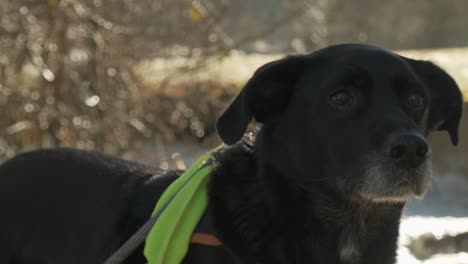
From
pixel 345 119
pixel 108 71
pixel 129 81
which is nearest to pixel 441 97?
pixel 345 119

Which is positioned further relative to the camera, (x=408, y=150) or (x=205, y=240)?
(x=205, y=240)

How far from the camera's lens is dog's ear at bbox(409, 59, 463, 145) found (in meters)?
3.51

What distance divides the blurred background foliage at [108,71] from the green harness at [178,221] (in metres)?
2.59

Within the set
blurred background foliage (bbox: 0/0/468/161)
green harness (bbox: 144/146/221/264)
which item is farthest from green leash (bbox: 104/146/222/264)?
blurred background foliage (bbox: 0/0/468/161)

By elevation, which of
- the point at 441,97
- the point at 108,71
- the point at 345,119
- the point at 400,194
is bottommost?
the point at 108,71

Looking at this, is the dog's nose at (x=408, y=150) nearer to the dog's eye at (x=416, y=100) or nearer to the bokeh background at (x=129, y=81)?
the dog's eye at (x=416, y=100)

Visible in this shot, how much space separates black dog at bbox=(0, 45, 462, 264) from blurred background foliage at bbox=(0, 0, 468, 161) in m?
2.48

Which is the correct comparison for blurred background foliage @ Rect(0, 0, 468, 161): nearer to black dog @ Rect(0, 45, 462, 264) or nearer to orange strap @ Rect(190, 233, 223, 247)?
black dog @ Rect(0, 45, 462, 264)

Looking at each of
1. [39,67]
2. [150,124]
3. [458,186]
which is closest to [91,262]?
[39,67]

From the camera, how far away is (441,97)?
140 inches

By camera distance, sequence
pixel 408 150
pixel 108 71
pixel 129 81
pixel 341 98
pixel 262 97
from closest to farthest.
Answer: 1. pixel 408 150
2. pixel 341 98
3. pixel 262 97
4. pixel 108 71
5. pixel 129 81

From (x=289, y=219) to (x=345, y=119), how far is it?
0.45 meters

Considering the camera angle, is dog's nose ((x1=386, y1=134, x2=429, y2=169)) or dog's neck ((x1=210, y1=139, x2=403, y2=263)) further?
dog's neck ((x1=210, y1=139, x2=403, y2=263))

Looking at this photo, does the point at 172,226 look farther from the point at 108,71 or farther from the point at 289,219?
the point at 108,71
